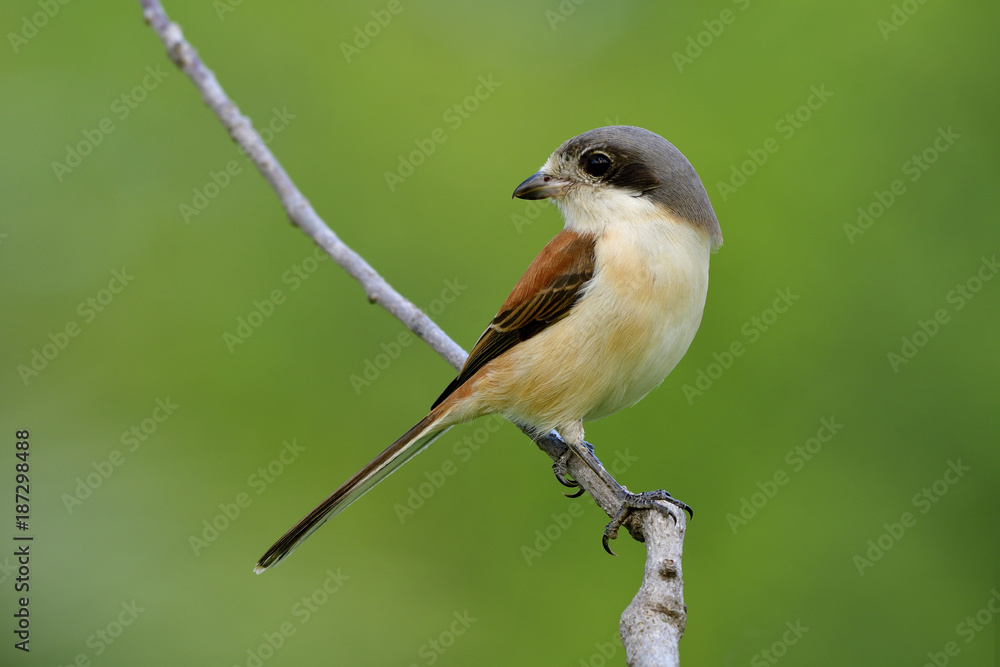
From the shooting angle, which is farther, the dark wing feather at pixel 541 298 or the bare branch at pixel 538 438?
the dark wing feather at pixel 541 298

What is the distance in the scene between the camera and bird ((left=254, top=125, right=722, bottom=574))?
3328mm

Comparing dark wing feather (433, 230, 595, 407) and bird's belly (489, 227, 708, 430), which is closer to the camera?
bird's belly (489, 227, 708, 430)

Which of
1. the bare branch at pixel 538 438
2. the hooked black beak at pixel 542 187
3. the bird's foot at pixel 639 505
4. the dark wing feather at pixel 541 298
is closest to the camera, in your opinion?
the bare branch at pixel 538 438

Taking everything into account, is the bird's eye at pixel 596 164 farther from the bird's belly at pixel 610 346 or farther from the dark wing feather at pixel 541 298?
the bird's belly at pixel 610 346

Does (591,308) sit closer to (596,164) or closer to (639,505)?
(596,164)

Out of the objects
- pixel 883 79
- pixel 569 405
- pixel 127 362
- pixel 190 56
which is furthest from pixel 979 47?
pixel 127 362

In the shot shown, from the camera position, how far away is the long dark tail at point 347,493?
3.29m

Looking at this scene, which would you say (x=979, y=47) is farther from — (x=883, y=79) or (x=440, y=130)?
(x=440, y=130)

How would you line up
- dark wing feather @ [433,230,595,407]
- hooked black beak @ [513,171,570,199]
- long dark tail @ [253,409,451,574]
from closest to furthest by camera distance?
long dark tail @ [253,409,451,574]
dark wing feather @ [433,230,595,407]
hooked black beak @ [513,171,570,199]

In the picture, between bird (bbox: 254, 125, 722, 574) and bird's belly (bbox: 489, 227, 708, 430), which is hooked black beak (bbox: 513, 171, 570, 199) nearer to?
bird (bbox: 254, 125, 722, 574)

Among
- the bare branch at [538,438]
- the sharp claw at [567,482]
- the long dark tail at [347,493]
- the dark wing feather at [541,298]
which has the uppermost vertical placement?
the dark wing feather at [541,298]

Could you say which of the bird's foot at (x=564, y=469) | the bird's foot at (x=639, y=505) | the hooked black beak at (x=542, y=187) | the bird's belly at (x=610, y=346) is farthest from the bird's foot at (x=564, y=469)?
the hooked black beak at (x=542, y=187)

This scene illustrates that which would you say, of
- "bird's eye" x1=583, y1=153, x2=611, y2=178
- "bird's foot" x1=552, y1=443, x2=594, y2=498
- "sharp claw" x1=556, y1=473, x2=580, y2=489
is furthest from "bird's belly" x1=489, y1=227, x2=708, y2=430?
"bird's eye" x1=583, y1=153, x2=611, y2=178

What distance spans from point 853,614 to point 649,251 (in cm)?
261
